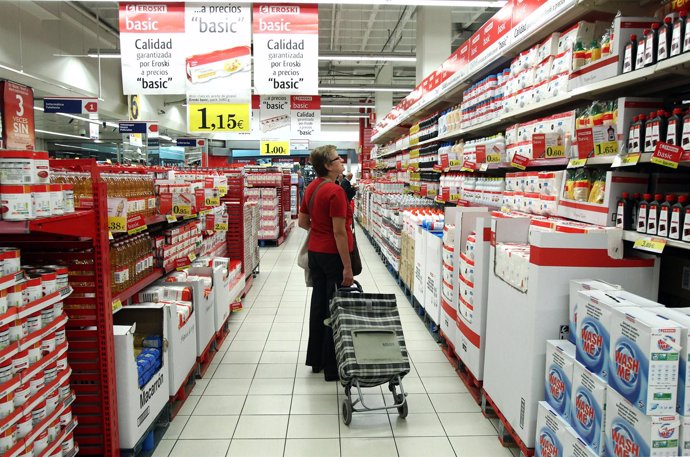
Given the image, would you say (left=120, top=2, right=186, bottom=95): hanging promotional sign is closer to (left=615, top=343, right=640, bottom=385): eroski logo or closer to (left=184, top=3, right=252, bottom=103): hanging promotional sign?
(left=184, top=3, right=252, bottom=103): hanging promotional sign

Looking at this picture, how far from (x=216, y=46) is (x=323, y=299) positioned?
4.17 metres

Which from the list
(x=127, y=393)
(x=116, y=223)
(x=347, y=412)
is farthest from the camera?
(x=347, y=412)

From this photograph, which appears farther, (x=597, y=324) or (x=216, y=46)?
(x=216, y=46)

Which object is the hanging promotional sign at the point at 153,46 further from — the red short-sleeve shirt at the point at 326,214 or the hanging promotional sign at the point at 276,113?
the hanging promotional sign at the point at 276,113

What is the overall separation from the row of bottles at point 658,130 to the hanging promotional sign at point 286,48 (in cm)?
489

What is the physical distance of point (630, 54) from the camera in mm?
2457

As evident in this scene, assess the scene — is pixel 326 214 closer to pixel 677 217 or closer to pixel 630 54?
pixel 630 54

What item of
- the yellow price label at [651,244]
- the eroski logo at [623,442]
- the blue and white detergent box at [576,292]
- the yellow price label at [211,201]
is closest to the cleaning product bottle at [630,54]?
the yellow price label at [651,244]

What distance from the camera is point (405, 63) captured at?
1833 centimetres

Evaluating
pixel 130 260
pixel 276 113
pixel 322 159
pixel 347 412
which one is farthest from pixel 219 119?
pixel 347 412

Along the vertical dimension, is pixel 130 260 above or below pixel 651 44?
below

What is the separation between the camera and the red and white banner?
8.85m

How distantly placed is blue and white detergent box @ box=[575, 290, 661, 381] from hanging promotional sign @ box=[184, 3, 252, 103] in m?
5.49

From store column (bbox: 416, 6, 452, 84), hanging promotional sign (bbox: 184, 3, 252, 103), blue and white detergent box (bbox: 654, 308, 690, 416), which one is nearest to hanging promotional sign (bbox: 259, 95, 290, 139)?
store column (bbox: 416, 6, 452, 84)
